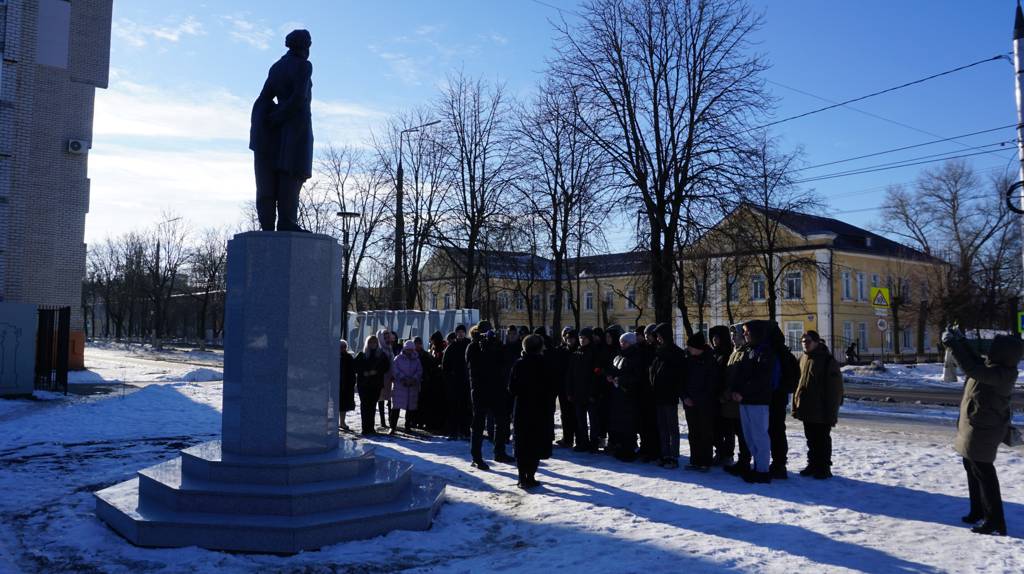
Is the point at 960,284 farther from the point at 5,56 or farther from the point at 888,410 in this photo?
the point at 5,56

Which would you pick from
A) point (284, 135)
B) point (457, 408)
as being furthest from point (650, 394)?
point (284, 135)

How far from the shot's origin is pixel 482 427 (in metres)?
10.1

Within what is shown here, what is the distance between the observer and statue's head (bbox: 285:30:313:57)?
847 centimetres

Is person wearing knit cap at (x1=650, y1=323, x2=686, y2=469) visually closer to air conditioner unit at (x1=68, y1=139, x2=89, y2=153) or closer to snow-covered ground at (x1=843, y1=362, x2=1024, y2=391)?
snow-covered ground at (x1=843, y1=362, x2=1024, y2=391)

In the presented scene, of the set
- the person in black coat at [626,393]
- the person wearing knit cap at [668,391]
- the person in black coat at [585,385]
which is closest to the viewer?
the person wearing knit cap at [668,391]

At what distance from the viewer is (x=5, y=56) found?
77.6 feet

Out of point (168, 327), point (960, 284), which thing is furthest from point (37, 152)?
point (168, 327)

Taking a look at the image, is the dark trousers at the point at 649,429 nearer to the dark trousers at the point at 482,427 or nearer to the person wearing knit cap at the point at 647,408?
the person wearing knit cap at the point at 647,408

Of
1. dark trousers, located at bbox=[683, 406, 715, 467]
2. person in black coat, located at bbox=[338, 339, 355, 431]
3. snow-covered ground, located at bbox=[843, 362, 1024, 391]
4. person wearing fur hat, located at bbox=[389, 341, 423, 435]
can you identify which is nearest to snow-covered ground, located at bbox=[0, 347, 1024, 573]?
dark trousers, located at bbox=[683, 406, 715, 467]

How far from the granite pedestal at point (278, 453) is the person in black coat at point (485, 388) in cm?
183

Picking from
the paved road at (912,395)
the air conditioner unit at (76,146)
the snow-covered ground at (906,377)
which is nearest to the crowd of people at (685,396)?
the paved road at (912,395)

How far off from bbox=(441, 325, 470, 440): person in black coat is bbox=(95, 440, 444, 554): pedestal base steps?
15.6 ft

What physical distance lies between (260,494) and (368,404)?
251 inches

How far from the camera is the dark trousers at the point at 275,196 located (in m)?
8.37
